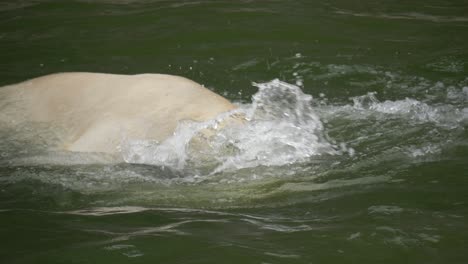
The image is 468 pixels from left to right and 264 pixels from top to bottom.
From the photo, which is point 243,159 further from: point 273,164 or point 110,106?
point 110,106

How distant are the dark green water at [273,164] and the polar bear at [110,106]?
0.21m

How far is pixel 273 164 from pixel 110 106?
1.13 meters

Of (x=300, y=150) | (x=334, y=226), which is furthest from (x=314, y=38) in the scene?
(x=334, y=226)

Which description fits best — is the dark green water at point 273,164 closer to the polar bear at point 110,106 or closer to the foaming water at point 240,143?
the foaming water at point 240,143

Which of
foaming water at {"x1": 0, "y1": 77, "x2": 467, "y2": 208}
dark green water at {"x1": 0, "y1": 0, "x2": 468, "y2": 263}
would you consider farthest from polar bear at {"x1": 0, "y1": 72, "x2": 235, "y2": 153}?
dark green water at {"x1": 0, "y1": 0, "x2": 468, "y2": 263}

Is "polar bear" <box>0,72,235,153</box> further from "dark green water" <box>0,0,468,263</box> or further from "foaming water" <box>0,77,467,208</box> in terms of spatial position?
"dark green water" <box>0,0,468,263</box>

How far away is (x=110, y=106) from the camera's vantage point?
16.8ft

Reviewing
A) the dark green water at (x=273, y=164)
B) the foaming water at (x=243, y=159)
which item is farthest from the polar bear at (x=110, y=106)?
the dark green water at (x=273, y=164)

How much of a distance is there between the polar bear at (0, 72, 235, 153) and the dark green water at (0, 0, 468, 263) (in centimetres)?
21

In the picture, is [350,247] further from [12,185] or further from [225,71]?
[225,71]

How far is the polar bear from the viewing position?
16.2ft

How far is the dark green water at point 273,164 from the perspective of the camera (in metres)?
3.49

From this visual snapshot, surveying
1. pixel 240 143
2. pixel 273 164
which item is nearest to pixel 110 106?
pixel 240 143

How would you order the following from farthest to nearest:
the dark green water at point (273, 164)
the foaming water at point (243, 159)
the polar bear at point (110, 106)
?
the polar bear at point (110, 106) < the foaming water at point (243, 159) < the dark green water at point (273, 164)
